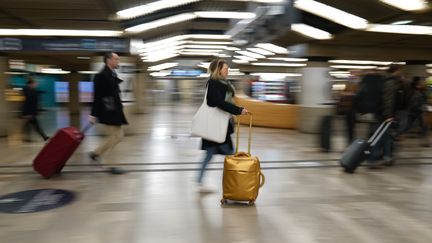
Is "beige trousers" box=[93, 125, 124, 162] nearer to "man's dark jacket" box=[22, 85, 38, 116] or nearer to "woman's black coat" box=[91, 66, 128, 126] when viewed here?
"woman's black coat" box=[91, 66, 128, 126]

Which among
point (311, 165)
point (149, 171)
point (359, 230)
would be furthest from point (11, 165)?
point (359, 230)

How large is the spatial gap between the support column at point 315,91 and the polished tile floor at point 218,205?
14.1 feet

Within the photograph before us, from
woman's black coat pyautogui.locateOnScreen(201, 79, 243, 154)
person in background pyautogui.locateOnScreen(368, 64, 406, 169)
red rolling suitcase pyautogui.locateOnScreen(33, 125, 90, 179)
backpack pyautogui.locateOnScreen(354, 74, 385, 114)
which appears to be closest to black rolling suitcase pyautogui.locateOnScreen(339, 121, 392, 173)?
person in background pyautogui.locateOnScreen(368, 64, 406, 169)

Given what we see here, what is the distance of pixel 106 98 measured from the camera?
5672 mm

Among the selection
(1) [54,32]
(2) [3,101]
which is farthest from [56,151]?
(2) [3,101]

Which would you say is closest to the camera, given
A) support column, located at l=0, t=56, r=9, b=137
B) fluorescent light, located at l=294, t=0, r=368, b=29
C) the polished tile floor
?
the polished tile floor

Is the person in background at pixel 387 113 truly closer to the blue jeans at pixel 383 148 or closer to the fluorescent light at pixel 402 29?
the blue jeans at pixel 383 148

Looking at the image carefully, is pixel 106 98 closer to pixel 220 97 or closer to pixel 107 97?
pixel 107 97

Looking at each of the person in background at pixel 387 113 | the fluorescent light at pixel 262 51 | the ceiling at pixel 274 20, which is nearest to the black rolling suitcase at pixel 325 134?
the person in background at pixel 387 113

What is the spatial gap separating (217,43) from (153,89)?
13260 mm

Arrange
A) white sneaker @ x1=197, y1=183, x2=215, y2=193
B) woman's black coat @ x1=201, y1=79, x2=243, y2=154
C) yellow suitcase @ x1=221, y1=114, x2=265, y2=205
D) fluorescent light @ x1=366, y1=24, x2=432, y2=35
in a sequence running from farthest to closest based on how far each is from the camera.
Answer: fluorescent light @ x1=366, y1=24, x2=432, y2=35
white sneaker @ x1=197, y1=183, x2=215, y2=193
woman's black coat @ x1=201, y1=79, x2=243, y2=154
yellow suitcase @ x1=221, y1=114, x2=265, y2=205

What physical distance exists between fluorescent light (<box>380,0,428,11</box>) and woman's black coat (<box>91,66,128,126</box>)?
4.82 meters

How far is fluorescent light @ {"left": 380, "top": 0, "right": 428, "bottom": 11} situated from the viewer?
6604 mm

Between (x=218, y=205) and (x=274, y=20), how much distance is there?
4.88 m
